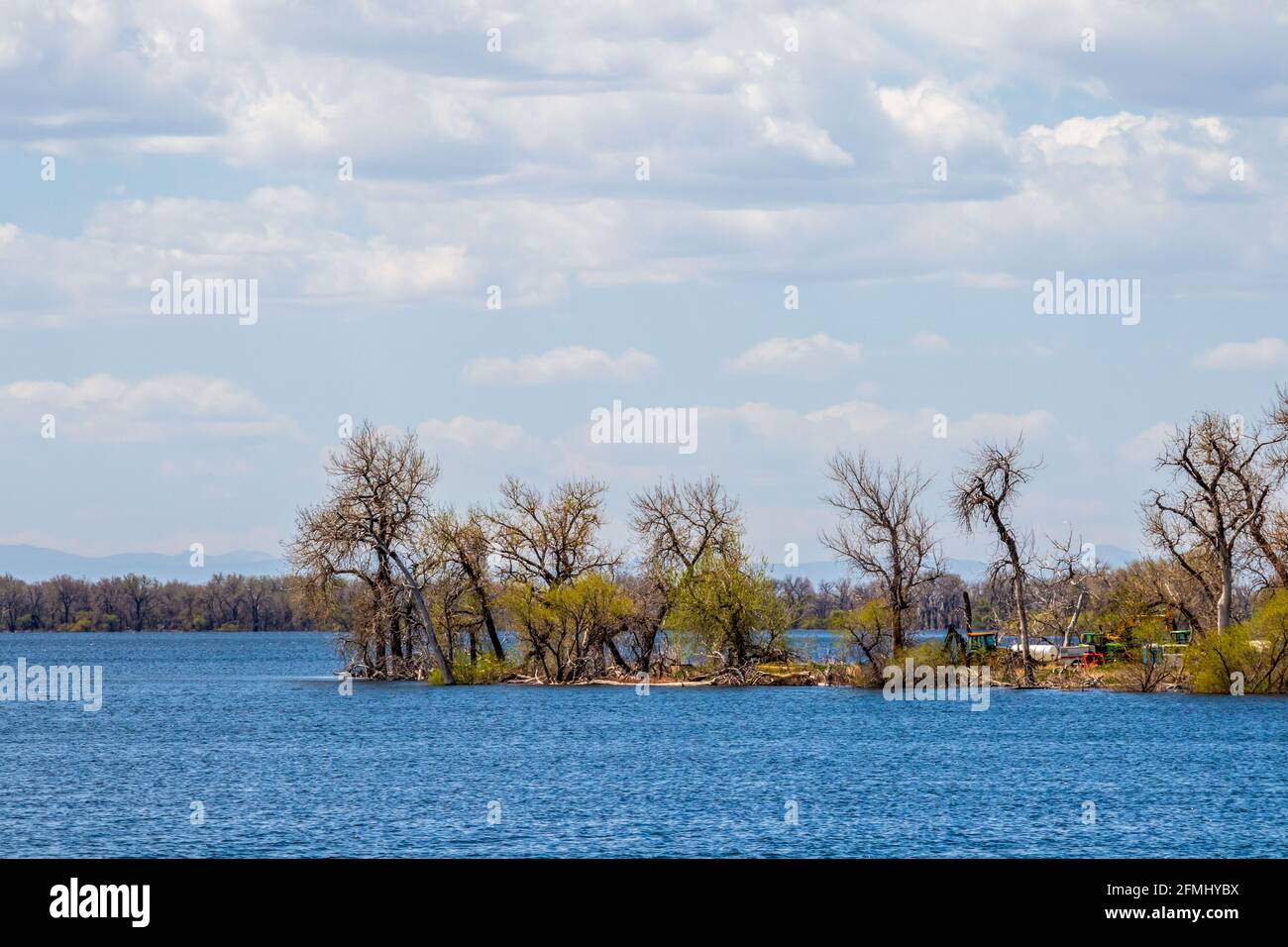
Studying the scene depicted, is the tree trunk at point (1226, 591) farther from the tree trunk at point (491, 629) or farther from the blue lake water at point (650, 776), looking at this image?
the tree trunk at point (491, 629)

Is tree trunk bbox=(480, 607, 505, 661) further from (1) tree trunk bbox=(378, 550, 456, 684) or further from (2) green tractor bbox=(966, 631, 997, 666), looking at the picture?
(2) green tractor bbox=(966, 631, 997, 666)

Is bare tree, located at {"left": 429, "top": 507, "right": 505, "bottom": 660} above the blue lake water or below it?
above

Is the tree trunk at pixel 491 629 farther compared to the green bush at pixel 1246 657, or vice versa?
the tree trunk at pixel 491 629

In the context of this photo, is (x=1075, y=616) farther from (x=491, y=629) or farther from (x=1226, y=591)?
(x=491, y=629)

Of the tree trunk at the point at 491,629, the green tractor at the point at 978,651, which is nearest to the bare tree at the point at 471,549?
the tree trunk at the point at 491,629

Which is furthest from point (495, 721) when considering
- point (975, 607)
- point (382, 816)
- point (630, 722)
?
point (975, 607)

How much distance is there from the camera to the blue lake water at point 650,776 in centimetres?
3428

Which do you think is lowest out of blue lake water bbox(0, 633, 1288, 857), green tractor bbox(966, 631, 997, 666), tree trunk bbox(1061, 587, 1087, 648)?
blue lake water bbox(0, 633, 1288, 857)

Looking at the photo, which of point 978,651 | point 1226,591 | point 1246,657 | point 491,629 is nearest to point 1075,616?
point 978,651

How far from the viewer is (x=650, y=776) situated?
149 ft

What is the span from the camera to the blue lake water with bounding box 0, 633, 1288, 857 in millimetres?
34281

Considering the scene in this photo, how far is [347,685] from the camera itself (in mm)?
81750

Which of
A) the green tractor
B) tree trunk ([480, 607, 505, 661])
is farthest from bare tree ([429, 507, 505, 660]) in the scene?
the green tractor
